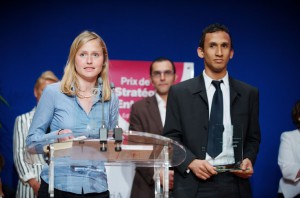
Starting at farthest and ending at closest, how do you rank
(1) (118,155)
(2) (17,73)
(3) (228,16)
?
(3) (228,16) < (2) (17,73) < (1) (118,155)

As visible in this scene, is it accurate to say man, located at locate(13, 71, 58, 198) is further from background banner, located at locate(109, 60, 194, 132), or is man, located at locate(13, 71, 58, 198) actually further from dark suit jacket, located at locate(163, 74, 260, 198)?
dark suit jacket, located at locate(163, 74, 260, 198)

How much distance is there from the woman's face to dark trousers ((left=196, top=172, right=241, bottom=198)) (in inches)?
38.3

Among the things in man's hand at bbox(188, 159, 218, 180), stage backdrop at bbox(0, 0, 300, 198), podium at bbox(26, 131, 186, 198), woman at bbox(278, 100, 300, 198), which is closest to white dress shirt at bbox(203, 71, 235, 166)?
man's hand at bbox(188, 159, 218, 180)

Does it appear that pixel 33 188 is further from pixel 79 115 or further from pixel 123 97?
pixel 79 115

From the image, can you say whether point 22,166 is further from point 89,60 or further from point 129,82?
point 89,60

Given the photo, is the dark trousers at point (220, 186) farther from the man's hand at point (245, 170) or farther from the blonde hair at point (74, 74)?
the blonde hair at point (74, 74)

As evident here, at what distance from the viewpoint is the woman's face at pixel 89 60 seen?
3387 millimetres

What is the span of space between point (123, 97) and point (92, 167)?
3234 mm

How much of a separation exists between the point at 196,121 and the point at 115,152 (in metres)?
0.98

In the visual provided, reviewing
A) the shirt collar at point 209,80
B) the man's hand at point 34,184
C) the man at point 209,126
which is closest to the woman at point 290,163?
the man at point 209,126

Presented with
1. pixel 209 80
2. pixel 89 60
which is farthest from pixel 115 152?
pixel 209 80

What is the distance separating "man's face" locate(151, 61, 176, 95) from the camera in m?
5.64

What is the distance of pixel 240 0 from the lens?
670 cm

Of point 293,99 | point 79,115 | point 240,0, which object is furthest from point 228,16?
point 79,115
